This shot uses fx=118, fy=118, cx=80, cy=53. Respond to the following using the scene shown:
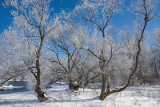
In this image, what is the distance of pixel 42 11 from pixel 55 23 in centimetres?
93

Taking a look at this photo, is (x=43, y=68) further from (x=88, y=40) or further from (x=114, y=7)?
(x=114, y=7)

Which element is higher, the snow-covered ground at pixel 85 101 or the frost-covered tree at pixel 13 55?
the frost-covered tree at pixel 13 55

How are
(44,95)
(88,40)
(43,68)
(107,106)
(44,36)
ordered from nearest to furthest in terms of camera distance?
1. (107,106)
2. (44,36)
3. (44,95)
4. (43,68)
5. (88,40)

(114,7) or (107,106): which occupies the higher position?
(114,7)

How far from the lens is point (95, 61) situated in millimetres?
9516

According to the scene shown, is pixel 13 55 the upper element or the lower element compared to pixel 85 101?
upper

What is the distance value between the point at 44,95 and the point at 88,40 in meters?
4.85

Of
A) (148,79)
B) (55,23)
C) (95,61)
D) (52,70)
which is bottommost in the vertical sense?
(148,79)

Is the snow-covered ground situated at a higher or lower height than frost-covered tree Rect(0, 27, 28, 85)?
lower

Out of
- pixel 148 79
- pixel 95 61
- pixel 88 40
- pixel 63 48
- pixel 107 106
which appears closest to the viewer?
pixel 107 106

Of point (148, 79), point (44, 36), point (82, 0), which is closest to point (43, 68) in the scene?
point (44, 36)

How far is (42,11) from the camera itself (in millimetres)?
6500

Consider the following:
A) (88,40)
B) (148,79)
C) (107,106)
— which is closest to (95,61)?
(88,40)

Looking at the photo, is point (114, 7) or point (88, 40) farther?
point (88, 40)
